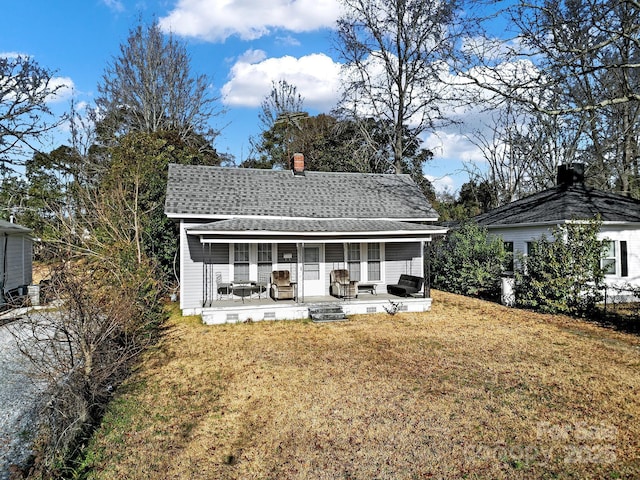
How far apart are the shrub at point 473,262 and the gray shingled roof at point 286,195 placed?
2336mm

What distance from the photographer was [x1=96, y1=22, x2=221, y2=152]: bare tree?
100ft

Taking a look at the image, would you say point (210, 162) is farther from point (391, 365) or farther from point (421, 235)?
point (391, 365)

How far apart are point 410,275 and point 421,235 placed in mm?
1964

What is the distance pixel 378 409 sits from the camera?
614cm

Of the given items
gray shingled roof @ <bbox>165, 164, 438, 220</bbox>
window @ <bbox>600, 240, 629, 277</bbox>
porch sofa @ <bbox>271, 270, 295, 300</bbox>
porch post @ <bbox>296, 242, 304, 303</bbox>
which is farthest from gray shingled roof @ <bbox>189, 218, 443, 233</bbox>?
window @ <bbox>600, 240, 629, 277</bbox>

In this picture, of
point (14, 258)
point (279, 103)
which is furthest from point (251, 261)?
point (279, 103)

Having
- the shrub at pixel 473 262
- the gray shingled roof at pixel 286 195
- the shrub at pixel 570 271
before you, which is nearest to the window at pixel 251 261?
the gray shingled roof at pixel 286 195

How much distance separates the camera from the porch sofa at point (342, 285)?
45.6ft

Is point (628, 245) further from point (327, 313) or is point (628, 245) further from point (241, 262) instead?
point (241, 262)

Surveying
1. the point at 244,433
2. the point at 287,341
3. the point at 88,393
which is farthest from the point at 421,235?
the point at 88,393

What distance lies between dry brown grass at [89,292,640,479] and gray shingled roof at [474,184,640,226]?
6501mm

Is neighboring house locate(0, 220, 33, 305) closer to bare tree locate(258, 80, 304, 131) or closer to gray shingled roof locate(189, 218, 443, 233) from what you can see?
gray shingled roof locate(189, 218, 443, 233)

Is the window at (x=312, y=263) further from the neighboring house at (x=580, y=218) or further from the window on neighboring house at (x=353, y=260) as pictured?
the neighboring house at (x=580, y=218)

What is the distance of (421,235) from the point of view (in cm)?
1423
